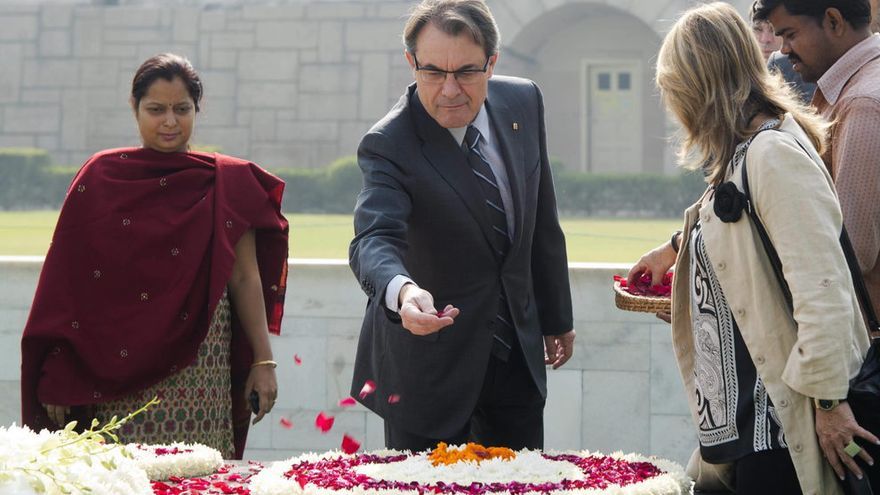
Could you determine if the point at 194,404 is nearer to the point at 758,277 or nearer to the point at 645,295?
the point at 645,295

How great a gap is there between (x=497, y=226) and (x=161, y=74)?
1.33 metres

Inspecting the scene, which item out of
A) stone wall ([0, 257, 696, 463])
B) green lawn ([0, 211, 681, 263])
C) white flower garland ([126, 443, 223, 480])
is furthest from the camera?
green lawn ([0, 211, 681, 263])

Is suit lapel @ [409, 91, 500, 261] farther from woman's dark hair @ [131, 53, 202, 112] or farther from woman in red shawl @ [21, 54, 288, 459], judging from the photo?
woman's dark hair @ [131, 53, 202, 112]

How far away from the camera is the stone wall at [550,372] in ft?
16.4

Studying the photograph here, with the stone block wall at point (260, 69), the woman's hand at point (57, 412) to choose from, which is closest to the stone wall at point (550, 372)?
the woman's hand at point (57, 412)

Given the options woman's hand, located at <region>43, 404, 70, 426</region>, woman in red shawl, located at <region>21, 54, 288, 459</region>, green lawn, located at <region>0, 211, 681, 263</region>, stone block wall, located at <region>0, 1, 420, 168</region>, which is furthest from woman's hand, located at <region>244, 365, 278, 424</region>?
stone block wall, located at <region>0, 1, 420, 168</region>

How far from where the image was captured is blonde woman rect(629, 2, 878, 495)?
2.26 meters

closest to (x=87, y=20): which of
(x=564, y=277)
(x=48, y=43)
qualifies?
(x=48, y=43)

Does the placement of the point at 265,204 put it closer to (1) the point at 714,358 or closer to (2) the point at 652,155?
(1) the point at 714,358

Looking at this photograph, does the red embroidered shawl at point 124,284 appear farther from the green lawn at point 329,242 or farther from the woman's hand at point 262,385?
the green lawn at point 329,242

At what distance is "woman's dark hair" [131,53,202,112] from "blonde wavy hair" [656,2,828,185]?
5.60 feet

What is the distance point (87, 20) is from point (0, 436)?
2167 cm

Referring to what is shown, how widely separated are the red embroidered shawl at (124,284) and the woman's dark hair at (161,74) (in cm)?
20

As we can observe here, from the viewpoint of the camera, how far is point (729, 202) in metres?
2.36
